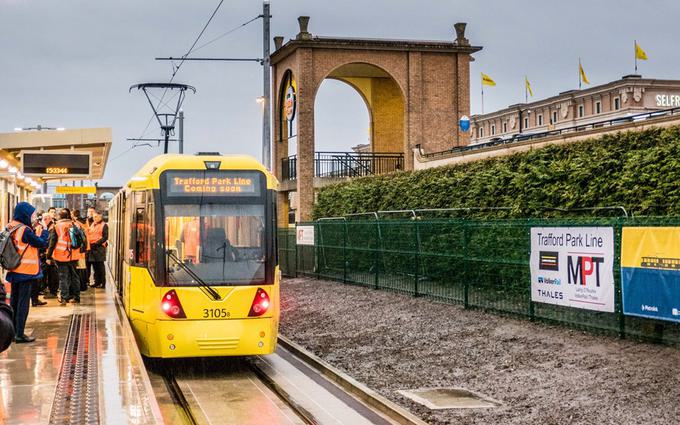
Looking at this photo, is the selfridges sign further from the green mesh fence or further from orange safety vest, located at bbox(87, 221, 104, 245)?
orange safety vest, located at bbox(87, 221, 104, 245)

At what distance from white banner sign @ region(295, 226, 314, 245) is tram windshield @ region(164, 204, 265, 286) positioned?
15.7 metres

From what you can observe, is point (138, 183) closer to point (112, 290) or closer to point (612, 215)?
point (612, 215)

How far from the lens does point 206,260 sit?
39.1 ft

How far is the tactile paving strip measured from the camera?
775 cm

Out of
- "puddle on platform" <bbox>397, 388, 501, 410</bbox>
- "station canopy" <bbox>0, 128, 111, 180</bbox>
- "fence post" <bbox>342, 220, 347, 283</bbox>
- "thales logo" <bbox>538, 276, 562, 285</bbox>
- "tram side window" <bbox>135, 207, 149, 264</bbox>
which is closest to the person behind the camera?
"puddle on platform" <bbox>397, 388, 501, 410</bbox>

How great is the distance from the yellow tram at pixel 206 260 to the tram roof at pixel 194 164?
15mm

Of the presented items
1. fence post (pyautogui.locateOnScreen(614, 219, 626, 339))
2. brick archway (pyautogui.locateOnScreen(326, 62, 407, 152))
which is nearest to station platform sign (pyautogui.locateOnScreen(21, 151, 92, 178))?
fence post (pyautogui.locateOnScreen(614, 219, 626, 339))

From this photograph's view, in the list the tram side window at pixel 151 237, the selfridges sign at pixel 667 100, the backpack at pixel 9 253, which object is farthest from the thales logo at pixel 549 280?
the selfridges sign at pixel 667 100

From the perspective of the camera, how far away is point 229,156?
12.7 meters

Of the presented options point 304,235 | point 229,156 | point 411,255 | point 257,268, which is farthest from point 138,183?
point 304,235

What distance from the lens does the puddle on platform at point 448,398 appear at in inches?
386

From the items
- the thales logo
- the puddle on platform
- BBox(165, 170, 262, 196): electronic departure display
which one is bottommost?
the puddle on platform

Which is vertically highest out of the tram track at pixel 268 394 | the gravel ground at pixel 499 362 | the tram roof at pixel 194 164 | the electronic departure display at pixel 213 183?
the tram roof at pixel 194 164

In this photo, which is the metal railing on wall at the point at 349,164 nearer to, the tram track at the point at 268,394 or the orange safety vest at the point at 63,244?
the orange safety vest at the point at 63,244
